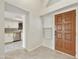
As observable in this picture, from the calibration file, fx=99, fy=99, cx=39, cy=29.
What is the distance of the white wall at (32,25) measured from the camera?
16.6 feet

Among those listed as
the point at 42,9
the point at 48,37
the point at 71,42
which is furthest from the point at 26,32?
the point at 71,42

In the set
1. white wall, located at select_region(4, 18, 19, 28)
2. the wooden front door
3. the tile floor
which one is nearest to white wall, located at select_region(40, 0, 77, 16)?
the wooden front door

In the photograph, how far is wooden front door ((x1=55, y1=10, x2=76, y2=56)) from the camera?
4109mm

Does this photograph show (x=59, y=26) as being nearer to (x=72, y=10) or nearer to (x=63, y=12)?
(x=63, y=12)

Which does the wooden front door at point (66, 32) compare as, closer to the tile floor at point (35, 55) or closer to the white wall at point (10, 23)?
the tile floor at point (35, 55)

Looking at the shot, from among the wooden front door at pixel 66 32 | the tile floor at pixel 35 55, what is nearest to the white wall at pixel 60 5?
the wooden front door at pixel 66 32

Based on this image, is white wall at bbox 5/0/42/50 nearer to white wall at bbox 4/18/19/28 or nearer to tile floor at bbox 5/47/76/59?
tile floor at bbox 5/47/76/59

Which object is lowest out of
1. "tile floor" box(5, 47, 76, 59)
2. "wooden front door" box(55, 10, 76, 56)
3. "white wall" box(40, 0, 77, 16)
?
"tile floor" box(5, 47, 76, 59)

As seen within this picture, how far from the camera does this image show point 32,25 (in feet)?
17.6

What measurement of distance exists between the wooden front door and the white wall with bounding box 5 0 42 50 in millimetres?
1228

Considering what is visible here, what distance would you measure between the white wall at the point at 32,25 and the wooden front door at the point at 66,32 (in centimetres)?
123

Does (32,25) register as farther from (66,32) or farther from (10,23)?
(10,23)

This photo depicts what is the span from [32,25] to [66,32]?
187cm

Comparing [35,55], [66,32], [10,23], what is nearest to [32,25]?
[35,55]
